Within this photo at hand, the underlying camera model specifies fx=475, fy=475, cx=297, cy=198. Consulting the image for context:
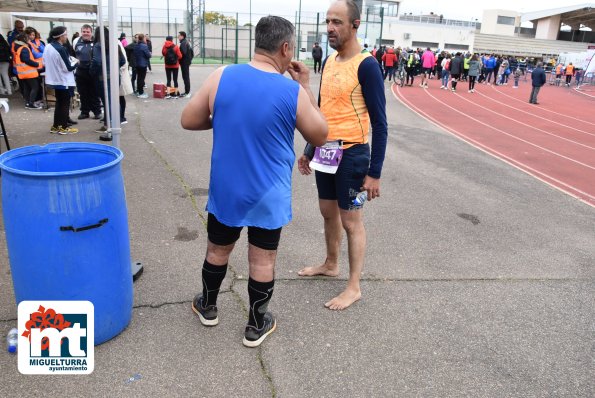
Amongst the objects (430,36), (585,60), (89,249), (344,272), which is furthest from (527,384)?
(430,36)

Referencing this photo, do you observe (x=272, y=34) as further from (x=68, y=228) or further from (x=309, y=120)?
(x=68, y=228)

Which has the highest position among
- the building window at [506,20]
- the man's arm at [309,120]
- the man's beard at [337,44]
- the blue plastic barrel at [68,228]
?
the building window at [506,20]

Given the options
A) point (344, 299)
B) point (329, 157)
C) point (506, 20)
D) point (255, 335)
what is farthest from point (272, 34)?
point (506, 20)

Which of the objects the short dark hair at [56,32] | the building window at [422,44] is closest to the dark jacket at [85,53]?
the short dark hair at [56,32]

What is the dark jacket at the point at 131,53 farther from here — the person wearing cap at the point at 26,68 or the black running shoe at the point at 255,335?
the black running shoe at the point at 255,335

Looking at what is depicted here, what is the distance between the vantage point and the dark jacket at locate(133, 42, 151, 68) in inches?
469

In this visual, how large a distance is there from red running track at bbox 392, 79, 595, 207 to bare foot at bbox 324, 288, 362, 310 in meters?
4.68

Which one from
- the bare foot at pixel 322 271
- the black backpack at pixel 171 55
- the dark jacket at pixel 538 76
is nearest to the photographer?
the bare foot at pixel 322 271

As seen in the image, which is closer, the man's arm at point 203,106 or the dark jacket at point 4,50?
the man's arm at point 203,106

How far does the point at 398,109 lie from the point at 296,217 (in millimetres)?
10354

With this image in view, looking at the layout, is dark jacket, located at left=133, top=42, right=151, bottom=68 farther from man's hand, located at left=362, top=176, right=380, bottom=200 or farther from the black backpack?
man's hand, located at left=362, top=176, right=380, bottom=200

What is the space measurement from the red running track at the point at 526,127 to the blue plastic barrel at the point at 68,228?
6.29 meters

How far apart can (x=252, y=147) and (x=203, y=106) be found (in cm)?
35

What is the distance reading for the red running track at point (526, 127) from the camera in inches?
332
